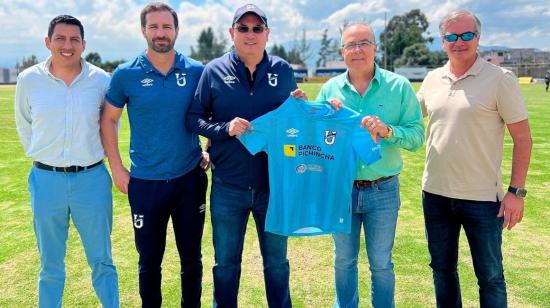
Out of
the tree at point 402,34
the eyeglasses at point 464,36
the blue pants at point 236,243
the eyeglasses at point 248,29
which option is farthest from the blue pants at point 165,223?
the tree at point 402,34

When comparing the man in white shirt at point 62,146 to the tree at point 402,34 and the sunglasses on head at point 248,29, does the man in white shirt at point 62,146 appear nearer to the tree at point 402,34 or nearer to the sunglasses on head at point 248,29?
the sunglasses on head at point 248,29

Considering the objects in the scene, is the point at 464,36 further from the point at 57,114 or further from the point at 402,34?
the point at 402,34

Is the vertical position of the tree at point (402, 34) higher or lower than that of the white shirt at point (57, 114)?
higher

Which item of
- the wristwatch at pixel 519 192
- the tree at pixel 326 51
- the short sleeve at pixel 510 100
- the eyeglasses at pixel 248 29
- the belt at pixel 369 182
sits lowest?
the wristwatch at pixel 519 192

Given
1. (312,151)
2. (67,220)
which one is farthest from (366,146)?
(67,220)

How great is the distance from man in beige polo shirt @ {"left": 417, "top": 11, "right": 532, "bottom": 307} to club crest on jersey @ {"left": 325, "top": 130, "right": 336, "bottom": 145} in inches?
32.0

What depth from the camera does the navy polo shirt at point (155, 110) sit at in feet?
11.4

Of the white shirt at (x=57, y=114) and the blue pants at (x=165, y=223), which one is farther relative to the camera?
the blue pants at (x=165, y=223)

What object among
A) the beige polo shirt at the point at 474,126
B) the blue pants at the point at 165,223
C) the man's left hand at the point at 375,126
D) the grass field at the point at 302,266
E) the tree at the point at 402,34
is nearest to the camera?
the man's left hand at the point at 375,126

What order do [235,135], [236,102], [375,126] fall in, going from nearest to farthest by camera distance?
1. [375,126]
2. [235,135]
3. [236,102]

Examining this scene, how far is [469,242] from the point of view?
11.5 ft

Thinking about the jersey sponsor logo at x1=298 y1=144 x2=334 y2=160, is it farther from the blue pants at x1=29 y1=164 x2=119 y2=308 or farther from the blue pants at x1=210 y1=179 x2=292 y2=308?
the blue pants at x1=29 y1=164 x2=119 y2=308

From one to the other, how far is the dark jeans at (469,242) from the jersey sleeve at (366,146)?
690 millimetres

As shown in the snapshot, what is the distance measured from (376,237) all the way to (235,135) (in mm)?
1358
